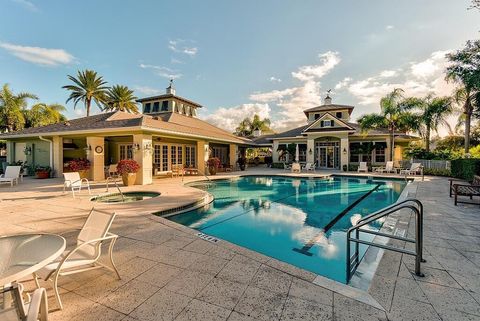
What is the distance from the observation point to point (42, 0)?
33.2ft

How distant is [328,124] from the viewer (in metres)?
23.0

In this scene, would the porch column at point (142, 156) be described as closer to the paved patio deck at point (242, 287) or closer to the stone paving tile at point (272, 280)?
the paved patio deck at point (242, 287)

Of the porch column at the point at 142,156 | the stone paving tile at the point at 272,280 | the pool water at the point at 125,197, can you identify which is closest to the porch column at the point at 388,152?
the porch column at the point at 142,156

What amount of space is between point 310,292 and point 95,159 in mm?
15340

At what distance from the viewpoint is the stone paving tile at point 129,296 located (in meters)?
2.57

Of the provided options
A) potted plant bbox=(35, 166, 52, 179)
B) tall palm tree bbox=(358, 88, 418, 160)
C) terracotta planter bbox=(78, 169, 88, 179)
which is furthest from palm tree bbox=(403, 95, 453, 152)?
potted plant bbox=(35, 166, 52, 179)

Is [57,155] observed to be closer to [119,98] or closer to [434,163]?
[119,98]

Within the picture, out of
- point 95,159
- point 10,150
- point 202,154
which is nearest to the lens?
point 95,159

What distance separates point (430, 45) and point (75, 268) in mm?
15812

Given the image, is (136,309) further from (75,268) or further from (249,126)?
(249,126)

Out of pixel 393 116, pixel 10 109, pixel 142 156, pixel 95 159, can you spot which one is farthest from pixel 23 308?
pixel 10 109

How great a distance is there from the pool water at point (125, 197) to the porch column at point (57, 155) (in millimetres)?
9411

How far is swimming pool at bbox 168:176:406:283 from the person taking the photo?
5.06 meters

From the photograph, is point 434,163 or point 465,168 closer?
point 465,168
